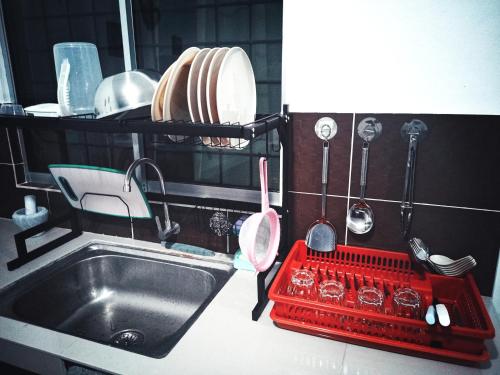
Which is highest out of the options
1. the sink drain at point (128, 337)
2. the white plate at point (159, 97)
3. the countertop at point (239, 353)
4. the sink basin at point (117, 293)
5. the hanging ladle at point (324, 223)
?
the white plate at point (159, 97)

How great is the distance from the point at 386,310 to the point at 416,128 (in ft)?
1.75

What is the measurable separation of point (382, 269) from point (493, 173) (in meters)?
0.43

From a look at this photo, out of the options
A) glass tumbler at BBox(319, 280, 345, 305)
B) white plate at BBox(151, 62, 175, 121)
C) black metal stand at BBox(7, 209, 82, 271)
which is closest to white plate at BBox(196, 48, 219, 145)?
white plate at BBox(151, 62, 175, 121)

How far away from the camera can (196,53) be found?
109 cm

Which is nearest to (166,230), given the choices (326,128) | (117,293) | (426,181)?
(117,293)

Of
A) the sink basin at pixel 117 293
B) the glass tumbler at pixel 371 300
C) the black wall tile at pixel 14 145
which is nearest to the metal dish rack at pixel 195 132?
the sink basin at pixel 117 293

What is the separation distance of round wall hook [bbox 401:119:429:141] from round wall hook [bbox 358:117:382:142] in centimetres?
7

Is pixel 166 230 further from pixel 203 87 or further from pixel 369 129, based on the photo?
pixel 369 129

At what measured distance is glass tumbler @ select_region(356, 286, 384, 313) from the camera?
3.34ft

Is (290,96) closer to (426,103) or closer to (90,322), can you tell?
(426,103)

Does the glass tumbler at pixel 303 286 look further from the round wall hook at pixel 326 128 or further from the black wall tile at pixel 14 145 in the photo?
the black wall tile at pixel 14 145

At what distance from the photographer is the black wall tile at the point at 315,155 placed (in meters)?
1.20

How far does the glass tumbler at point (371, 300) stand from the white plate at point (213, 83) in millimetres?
632

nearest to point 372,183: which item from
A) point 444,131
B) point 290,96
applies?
point 444,131
